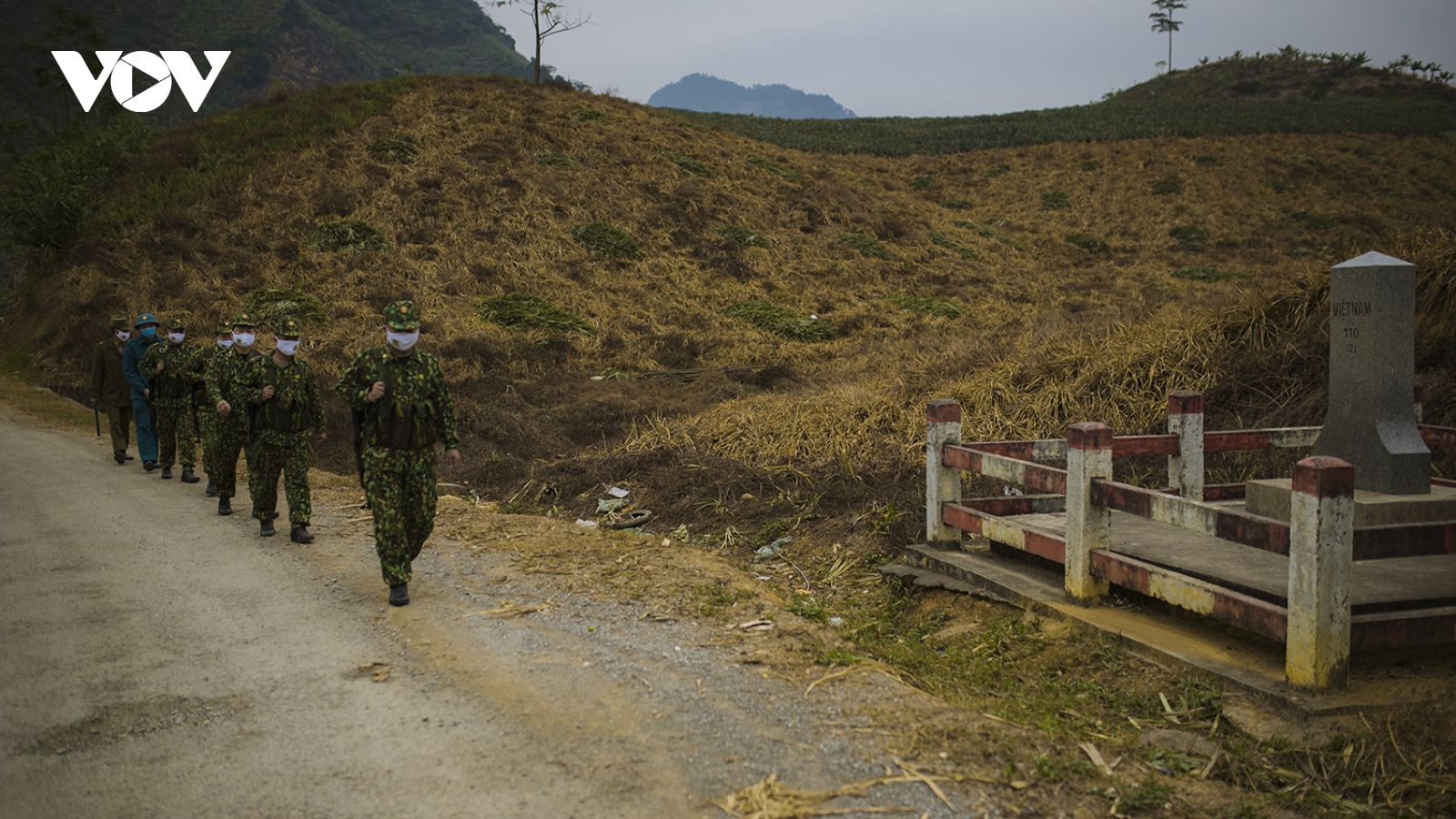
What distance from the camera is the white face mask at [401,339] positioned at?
593 cm

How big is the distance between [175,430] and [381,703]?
8.72 meters

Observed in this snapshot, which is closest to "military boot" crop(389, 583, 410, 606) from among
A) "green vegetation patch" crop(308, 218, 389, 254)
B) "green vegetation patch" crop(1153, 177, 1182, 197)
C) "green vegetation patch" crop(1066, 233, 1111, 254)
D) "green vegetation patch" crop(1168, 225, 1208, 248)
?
"green vegetation patch" crop(308, 218, 389, 254)

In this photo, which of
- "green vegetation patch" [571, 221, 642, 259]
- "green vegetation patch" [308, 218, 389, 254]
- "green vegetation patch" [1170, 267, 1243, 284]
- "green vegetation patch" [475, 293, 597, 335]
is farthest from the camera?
"green vegetation patch" [1170, 267, 1243, 284]

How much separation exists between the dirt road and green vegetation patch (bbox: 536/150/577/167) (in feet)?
73.1

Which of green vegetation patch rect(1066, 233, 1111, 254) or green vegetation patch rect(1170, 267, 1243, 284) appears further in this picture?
green vegetation patch rect(1066, 233, 1111, 254)

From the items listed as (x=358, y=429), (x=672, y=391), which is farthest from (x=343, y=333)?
(x=358, y=429)

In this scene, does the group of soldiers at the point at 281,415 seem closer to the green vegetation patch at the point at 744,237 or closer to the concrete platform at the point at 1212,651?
the concrete platform at the point at 1212,651

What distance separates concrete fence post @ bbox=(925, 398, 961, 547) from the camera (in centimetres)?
629

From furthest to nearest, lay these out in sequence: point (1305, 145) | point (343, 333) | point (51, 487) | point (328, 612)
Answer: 1. point (1305, 145)
2. point (343, 333)
3. point (51, 487)
4. point (328, 612)

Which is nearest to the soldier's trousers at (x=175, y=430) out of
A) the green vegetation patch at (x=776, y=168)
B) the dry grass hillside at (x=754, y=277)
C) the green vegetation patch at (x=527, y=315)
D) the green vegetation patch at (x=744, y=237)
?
the dry grass hillside at (x=754, y=277)

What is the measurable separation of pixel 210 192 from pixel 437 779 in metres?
25.1

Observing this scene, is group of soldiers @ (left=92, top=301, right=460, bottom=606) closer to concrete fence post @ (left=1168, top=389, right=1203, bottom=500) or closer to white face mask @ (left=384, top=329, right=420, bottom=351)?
white face mask @ (left=384, top=329, right=420, bottom=351)

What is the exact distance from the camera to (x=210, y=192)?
24.0 metres

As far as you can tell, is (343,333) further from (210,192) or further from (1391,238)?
(1391,238)
